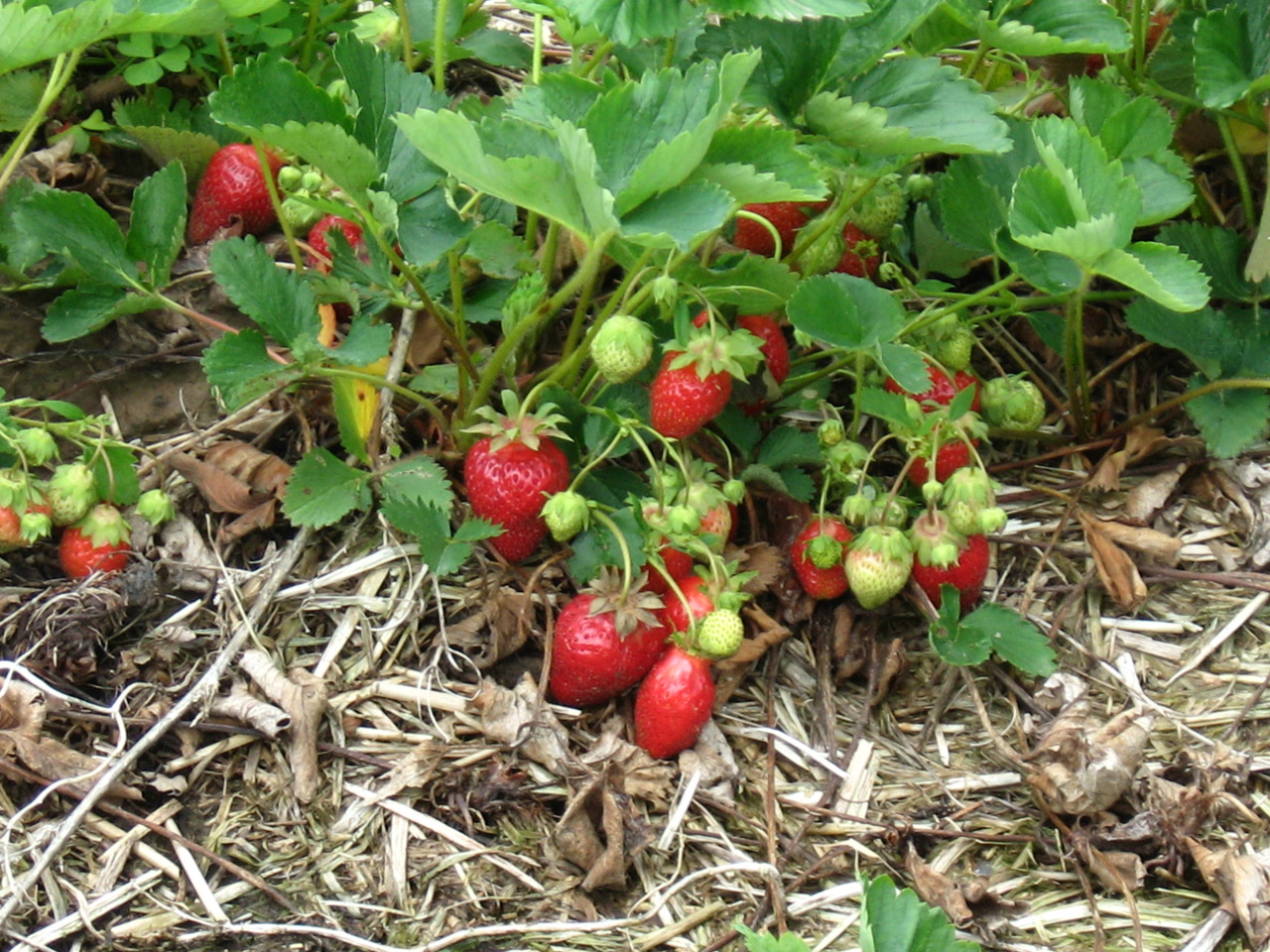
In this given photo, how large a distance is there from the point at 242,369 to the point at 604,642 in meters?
0.57

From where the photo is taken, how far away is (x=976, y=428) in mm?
1665

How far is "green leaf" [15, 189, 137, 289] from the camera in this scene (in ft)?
5.58

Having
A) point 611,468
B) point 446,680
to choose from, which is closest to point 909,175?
point 611,468

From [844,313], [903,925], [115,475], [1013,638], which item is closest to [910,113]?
[844,313]

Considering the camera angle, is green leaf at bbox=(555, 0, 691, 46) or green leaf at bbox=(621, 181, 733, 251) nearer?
green leaf at bbox=(621, 181, 733, 251)

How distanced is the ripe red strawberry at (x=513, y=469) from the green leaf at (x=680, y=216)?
1.30 feet

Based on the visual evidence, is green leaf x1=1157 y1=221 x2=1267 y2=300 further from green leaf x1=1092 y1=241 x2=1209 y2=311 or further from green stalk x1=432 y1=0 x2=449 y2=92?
green stalk x1=432 y1=0 x2=449 y2=92

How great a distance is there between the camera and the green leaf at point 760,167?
124cm

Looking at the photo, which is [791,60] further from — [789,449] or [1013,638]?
[1013,638]

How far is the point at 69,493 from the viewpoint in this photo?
162cm

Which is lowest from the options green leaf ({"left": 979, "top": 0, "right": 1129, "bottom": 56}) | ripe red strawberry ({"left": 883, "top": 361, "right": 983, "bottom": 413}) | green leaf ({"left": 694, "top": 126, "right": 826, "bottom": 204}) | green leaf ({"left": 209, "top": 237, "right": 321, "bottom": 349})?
ripe red strawberry ({"left": 883, "top": 361, "right": 983, "bottom": 413})

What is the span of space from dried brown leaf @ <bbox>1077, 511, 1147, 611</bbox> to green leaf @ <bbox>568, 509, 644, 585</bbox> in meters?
0.68

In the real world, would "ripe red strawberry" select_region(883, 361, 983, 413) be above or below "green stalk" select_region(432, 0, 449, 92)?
below

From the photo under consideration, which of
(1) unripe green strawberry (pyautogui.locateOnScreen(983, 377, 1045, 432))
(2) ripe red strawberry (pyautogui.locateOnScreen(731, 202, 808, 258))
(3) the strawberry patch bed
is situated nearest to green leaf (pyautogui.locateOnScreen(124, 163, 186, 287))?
(3) the strawberry patch bed
